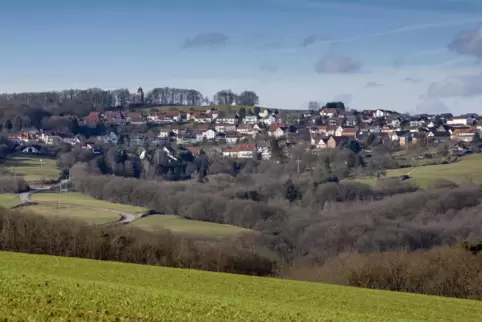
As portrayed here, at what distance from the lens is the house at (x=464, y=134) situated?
139m

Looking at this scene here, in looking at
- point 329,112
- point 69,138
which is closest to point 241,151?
point 69,138

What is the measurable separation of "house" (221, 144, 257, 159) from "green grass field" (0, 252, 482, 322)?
96.1m

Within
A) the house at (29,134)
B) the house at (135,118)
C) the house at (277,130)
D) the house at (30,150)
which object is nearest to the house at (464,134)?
the house at (277,130)

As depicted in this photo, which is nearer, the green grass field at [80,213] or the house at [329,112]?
the green grass field at [80,213]

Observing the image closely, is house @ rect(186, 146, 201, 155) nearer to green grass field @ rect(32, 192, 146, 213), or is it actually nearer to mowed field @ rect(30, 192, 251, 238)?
green grass field @ rect(32, 192, 146, 213)

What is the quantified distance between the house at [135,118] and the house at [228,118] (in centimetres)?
1635

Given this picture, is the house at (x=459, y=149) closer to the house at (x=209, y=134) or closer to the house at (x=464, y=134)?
the house at (x=464, y=134)

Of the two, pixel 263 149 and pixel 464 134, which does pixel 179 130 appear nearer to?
pixel 263 149

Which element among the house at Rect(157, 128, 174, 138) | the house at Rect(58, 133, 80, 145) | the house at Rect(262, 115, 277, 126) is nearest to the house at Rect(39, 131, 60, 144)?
the house at Rect(58, 133, 80, 145)

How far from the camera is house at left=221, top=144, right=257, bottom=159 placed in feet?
419

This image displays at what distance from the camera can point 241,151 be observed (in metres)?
130

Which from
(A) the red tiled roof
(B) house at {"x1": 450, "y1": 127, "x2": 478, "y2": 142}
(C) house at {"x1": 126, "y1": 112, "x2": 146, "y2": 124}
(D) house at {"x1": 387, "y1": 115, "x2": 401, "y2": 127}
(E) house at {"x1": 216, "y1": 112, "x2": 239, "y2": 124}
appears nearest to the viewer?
(A) the red tiled roof

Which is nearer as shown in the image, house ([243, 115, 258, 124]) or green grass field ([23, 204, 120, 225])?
green grass field ([23, 204, 120, 225])

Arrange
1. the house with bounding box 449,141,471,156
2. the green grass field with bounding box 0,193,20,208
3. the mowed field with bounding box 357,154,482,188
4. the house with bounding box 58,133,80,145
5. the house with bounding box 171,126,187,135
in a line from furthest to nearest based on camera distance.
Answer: the house with bounding box 171,126,187,135 → the house with bounding box 58,133,80,145 → the house with bounding box 449,141,471,156 → the mowed field with bounding box 357,154,482,188 → the green grass field with bounding box 0,193,20,208
